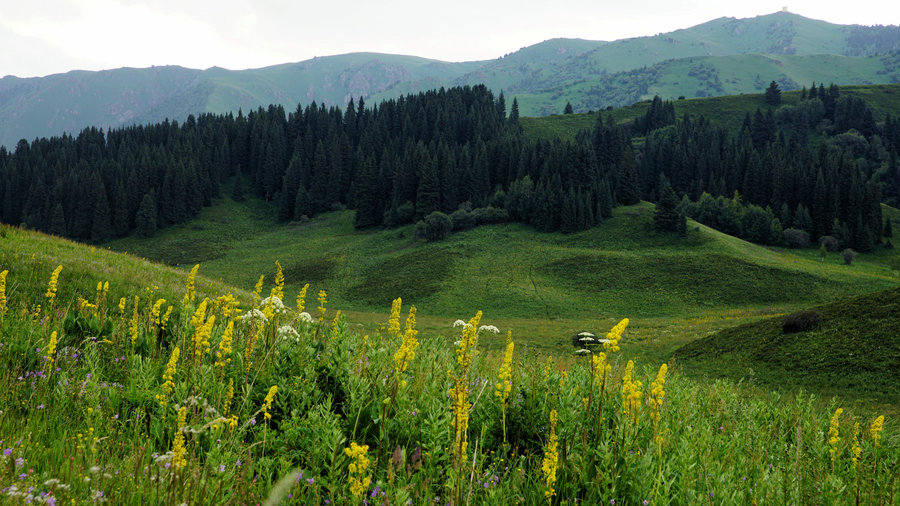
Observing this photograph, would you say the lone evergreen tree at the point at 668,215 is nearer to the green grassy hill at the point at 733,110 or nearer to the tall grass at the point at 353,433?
the tall grass at the point at 353,433

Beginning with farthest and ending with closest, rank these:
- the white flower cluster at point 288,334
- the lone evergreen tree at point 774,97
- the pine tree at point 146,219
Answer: the lone evergreen tree at point 774,97 → the pine tree at point 146,219 → the white flower cluster at point 288,334

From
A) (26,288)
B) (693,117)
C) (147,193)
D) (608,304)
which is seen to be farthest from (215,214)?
(693,117)

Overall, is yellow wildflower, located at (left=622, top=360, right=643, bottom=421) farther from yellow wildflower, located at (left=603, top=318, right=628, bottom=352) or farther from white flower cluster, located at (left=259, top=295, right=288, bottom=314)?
white flower cluster, located at (left=259, top=295, right=288, bottom=314)

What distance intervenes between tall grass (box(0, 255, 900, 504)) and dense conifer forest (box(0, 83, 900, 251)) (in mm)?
91553

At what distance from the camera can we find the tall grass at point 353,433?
10.3 feet

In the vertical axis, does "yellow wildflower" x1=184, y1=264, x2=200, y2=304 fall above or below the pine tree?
above

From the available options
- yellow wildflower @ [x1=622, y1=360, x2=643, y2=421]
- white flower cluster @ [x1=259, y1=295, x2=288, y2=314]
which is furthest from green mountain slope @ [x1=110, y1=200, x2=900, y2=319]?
yellow wildflower @ [x1=622, y1=360, x2=643, y2=421]

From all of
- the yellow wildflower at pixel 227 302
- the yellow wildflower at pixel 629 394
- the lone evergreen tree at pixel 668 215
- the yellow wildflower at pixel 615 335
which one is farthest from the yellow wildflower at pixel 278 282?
the lone evergreen tree at pixel 668 215

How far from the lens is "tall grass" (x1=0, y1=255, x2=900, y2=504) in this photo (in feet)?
10.3

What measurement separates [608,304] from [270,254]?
232ft

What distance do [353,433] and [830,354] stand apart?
2820 cm

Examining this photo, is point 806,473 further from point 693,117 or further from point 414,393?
point 693,117

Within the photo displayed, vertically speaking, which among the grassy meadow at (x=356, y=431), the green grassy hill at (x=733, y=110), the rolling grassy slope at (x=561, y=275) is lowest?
the rolling grassy slope at (x=561, y=275)

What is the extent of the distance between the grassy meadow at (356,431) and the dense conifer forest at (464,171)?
91.5 metres
